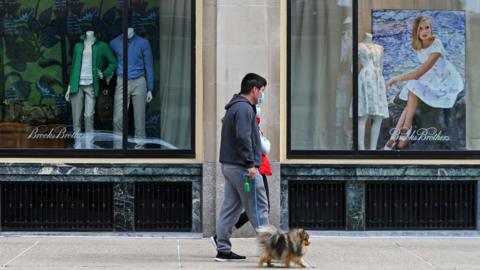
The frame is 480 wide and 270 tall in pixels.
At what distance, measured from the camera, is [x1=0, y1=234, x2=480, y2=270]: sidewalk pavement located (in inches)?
386

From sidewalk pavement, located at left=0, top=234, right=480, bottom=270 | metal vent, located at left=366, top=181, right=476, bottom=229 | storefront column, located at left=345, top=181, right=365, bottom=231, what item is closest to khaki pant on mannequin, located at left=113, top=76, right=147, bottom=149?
sidewalk pavement, located at left=0, top=234, right=480, bottom=270

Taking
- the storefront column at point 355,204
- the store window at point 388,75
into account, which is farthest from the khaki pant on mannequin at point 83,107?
the storefront column at point 355,204

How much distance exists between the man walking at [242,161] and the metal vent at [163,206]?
223 cm

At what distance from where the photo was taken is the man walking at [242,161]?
31.4 ft

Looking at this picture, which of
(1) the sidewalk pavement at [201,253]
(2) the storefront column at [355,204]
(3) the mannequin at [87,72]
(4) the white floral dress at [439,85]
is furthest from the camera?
(4) the white floral dress at [439,85]

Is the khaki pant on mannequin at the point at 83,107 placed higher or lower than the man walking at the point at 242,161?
higher

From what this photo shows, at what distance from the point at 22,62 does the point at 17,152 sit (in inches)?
48.5

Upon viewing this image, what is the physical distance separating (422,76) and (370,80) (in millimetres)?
744

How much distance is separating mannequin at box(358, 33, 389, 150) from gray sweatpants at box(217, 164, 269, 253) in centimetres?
307

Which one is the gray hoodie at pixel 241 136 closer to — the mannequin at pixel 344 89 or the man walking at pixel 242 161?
the man walking at pixel 242 161

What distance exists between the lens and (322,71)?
12570 mm

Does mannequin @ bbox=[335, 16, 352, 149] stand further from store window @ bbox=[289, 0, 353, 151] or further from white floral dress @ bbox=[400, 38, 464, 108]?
white floral dress @ bbox=[400, 38, 464, 108]

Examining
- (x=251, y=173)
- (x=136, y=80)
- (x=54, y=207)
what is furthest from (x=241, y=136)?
(x=54, y=207)

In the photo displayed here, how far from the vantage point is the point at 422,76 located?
12.6 meters
